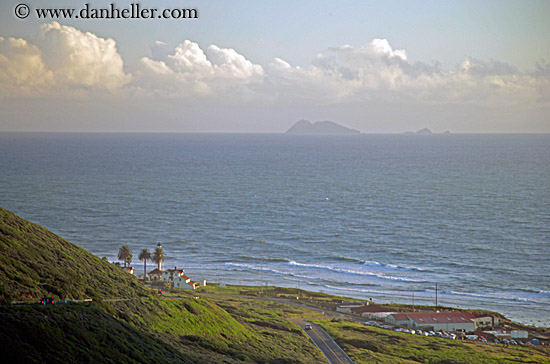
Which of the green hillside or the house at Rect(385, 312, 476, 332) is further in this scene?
the house at Rect(385, 312, 476, 332)

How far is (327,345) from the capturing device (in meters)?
48.1

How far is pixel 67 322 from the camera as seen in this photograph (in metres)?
25.5

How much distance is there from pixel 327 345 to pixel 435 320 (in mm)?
18537

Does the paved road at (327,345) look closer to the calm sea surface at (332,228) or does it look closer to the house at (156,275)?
the house at (156,275)

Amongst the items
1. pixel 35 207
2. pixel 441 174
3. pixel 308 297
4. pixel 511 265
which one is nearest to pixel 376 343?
pixel 308 297

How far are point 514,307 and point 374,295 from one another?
1708 cm

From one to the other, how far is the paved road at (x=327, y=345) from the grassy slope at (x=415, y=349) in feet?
2.00

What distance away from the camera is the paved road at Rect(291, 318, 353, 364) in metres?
43.9

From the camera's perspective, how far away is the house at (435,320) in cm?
6003

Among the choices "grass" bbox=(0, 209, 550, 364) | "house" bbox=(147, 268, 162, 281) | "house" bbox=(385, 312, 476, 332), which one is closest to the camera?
"grass" bbox=(0, 209, 550, 364)

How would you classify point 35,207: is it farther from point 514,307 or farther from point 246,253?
point 514,307

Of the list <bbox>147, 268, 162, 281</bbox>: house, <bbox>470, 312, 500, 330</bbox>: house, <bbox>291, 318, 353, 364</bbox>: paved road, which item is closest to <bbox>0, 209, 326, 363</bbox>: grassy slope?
<bbox>291, 318, 353, 364</bbox>: paved road

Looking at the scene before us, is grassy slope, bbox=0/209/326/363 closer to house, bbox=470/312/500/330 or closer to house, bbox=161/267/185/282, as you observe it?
house, bbox=161/267/185/282

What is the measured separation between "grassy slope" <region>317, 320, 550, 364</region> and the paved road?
61 centimetres
